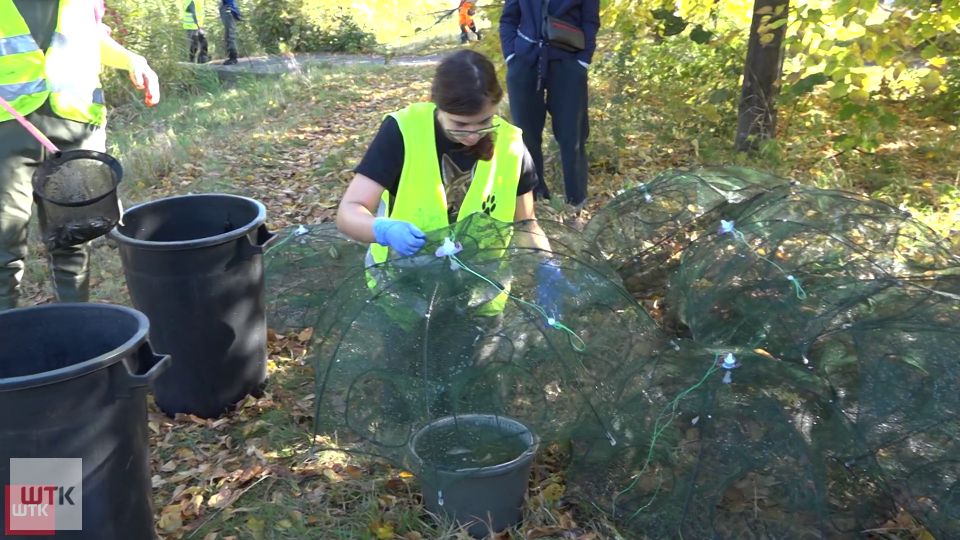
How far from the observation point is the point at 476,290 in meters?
2.73

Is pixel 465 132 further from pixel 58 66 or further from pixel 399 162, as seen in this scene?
pixel 58 66

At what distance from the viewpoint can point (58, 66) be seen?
371cm

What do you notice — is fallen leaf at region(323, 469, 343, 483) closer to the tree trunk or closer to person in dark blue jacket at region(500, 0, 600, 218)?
person in dark blue jacket at region(500, 0, 600, 218)

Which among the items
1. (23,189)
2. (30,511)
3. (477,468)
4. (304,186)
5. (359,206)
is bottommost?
(304,186)

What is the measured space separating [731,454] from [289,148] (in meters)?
6.86

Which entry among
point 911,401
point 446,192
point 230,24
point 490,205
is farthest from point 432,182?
point 230,24

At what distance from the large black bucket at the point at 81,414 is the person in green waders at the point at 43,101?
A: 4.42 feet

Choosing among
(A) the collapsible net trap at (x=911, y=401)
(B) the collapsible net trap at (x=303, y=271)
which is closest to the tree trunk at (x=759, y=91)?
(B) the collapsible net trap at (x=303, y=271)

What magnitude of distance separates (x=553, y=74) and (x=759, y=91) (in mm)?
2279

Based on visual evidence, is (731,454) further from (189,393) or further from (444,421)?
(189,393)

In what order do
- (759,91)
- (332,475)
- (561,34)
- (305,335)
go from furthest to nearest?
(759,91) < (561,34) < (305,335) < (332,475)

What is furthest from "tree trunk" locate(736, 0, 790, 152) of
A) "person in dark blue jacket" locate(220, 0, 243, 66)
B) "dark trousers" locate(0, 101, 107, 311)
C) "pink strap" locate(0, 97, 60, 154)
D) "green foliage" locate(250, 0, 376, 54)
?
"green foliage" locate(250, 0, 376, 54)

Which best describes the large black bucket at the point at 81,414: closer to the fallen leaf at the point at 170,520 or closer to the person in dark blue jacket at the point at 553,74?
the fallen leaf at the point at 170,520

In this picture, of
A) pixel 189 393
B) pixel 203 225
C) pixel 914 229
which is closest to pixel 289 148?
pixel 203 225
